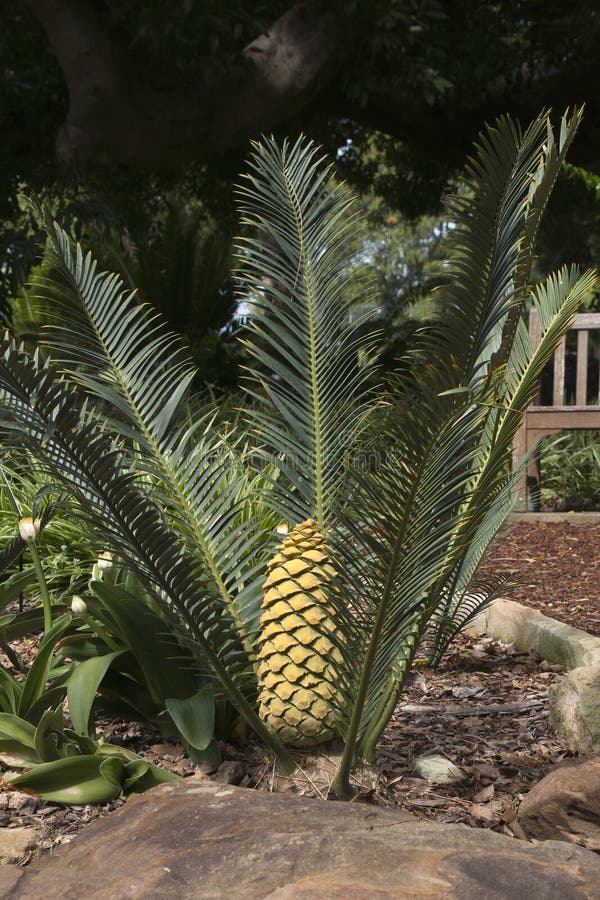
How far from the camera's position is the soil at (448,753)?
2240 mm

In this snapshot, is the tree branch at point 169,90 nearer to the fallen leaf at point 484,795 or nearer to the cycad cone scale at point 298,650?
the cycad cone scale at point 298,650

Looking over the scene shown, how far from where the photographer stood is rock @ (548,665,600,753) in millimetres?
2510

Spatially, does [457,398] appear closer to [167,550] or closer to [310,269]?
[167,550]

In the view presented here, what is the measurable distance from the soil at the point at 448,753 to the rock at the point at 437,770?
0.02 metres

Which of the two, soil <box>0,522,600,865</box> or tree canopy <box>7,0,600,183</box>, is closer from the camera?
soil <box>0,522,600,865</box>

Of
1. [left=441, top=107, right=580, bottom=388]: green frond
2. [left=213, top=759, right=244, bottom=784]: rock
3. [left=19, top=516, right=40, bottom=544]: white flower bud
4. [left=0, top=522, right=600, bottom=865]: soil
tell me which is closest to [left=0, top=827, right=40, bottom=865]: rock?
[left=0, top=522, right=600, bottom=865]: soil

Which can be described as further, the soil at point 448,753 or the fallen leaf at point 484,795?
the fallen leaf at point 484,795

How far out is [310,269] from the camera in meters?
2.62

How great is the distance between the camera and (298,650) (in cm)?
224

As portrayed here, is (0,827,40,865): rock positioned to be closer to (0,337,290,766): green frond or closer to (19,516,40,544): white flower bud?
(0,337,290,766): green frond

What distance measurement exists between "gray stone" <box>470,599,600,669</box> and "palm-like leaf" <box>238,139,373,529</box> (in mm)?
1091

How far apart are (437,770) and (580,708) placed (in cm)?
41

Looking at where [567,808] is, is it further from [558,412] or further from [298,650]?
[558,412]

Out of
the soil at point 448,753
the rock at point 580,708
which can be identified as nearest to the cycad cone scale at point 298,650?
the soil at point 448,753
